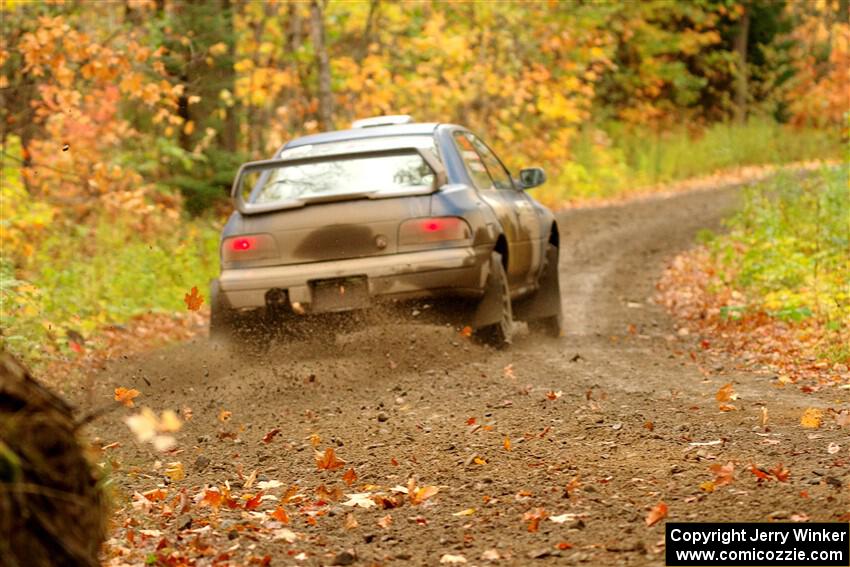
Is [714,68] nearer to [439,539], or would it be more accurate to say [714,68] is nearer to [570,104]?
[570,104]

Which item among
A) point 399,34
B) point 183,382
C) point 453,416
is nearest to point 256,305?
point 183,382

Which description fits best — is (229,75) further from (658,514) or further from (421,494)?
(658,514)

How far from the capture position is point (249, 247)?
937 cm

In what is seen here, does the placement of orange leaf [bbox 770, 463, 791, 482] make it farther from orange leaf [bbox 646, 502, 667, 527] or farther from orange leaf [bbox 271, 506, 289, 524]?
orange leaf [bbox 271, 506, 289, 524]

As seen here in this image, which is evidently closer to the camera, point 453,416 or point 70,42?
point 453,416

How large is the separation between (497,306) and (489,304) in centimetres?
7

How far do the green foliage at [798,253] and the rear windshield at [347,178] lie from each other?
353 cm

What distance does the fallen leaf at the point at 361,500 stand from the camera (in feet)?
18.6

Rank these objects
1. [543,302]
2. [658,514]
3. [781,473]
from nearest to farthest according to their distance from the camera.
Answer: [658,514] < [781,473] < [543,302]

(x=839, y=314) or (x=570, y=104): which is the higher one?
(x=839, y=314)

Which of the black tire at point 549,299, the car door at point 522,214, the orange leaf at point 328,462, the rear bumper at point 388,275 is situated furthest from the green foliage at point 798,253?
the orange leaf at point 328,462

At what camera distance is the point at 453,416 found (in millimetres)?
7508

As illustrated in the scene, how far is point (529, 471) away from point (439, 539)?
1.02 meters

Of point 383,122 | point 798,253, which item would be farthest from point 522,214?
point 798,253
